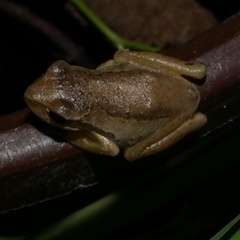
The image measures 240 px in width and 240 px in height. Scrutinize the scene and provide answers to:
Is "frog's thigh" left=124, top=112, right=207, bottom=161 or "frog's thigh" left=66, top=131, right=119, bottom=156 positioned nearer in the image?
"frog's thigh" left=66, top=131, right=119, bottom=156

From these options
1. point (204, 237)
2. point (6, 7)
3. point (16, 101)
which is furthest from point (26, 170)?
point (6, 7)

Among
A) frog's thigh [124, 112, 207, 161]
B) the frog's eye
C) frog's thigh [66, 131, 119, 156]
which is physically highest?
the frog's eye

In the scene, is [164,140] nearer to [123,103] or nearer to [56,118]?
[123,103]

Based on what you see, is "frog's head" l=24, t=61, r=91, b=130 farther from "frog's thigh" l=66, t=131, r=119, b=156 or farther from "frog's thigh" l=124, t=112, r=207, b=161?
"frog's thigh" l=124, t=112, r=207, b=161

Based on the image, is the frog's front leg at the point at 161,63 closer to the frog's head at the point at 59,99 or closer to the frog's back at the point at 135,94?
the frog's back at the point at 135,94

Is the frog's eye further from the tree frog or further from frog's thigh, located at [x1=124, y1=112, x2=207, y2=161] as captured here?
frog's thigh, located at [x1=124, y1=112, x2=207, y2=161]

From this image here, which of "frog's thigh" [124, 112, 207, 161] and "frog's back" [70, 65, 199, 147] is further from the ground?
"frog's back" [70, 65, 199, 147]

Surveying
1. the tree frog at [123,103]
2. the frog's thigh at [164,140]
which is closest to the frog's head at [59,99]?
the tree frog at [123,103]

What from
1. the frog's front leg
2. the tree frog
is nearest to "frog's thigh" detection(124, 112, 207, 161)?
the tree frog
